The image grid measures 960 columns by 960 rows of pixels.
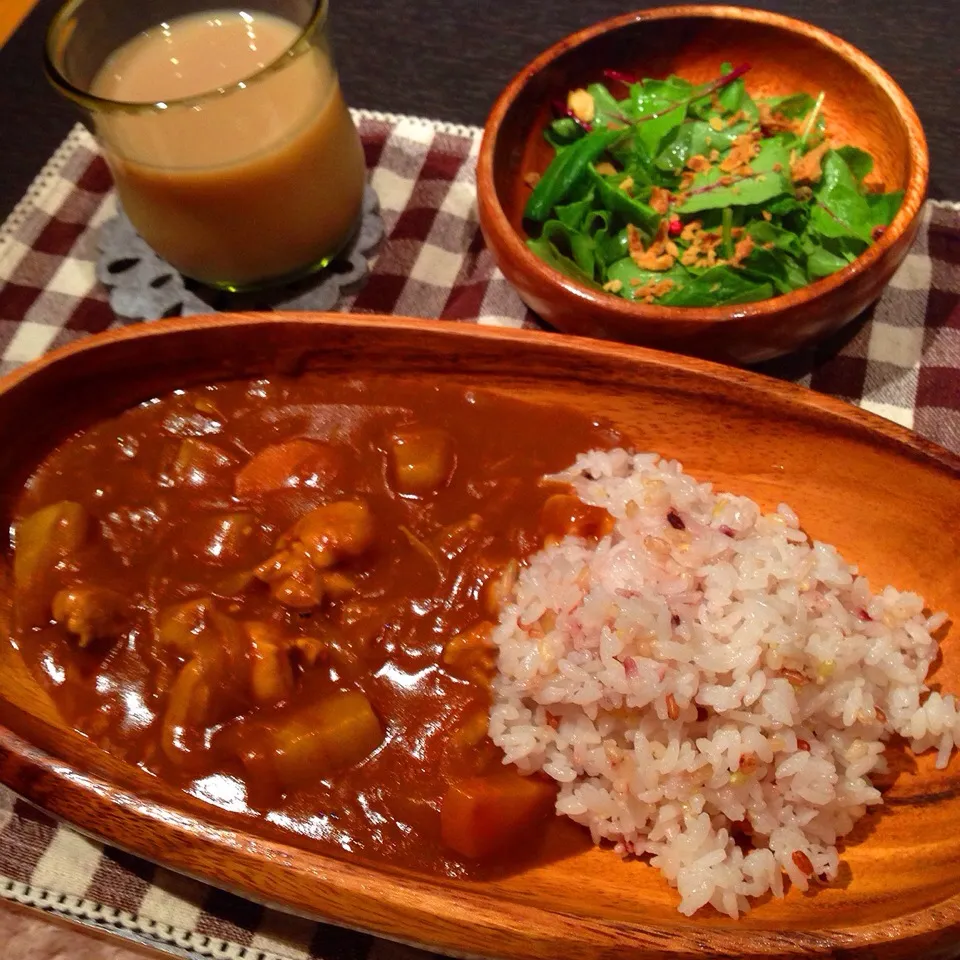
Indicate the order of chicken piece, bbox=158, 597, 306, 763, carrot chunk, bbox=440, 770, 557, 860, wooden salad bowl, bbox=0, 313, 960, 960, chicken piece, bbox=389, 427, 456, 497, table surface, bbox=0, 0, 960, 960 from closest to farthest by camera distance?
1. wooden salad bowl, bbox=0, 313, 960, 960
2. carrot chunk, bbox=440, 770, 557, 860
3. chicken piece, bbox=158, 597, 306, 763
4. chicken piece, bbox=389, 427, 456, 497
5. table surface, bbox=0, 0, 960, 960

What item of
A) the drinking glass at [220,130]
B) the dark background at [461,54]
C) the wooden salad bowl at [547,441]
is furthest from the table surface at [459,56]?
the wooden salad bowl at [547,441]

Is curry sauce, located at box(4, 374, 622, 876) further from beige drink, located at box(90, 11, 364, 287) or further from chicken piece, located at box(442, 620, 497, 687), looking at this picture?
beige drink, located at box(90, 11, 364, 287)

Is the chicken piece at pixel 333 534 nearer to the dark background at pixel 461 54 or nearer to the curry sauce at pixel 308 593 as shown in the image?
the curry sauce at pixel 308 593

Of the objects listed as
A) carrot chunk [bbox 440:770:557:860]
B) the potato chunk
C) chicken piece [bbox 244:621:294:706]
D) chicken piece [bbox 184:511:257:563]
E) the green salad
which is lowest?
carrot chunk [bbox 440:770:557:860]

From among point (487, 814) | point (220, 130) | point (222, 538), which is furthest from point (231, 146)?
point (487, 814)

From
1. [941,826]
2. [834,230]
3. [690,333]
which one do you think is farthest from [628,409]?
[941,826]

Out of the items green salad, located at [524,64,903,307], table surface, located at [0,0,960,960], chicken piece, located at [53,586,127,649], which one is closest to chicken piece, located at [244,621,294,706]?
chicken piece, located at [53,586,127,649]
